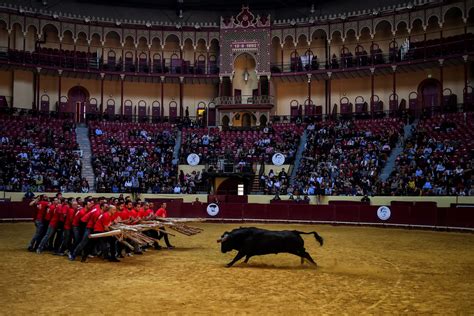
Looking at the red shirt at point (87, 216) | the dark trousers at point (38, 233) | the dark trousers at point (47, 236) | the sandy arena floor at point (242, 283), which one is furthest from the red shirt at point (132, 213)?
the dark trousers at point (38, 233)

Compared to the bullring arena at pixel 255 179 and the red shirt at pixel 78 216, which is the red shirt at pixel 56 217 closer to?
Answer: the bullring arena at pixel 255 179

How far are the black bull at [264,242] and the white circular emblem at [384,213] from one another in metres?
15.5

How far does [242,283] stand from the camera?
1161cm

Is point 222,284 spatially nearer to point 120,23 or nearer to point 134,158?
point 134,158

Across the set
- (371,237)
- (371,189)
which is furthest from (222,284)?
(371,189)

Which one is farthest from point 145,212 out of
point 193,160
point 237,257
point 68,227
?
point 193,160

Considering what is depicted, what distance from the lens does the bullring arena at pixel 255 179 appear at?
11.2m

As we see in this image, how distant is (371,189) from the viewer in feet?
106

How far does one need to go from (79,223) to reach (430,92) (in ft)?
123

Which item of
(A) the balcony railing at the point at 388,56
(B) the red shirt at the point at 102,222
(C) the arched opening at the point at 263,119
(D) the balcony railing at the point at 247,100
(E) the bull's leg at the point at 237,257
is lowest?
(E) the bull's leg at the point at 237,257

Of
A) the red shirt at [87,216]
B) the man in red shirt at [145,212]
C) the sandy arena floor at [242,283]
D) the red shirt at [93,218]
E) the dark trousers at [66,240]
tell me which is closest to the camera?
the sandy arena floor at [242,283]

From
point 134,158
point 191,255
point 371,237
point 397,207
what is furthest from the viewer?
point 134,158

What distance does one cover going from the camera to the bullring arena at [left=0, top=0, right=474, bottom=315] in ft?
36.7

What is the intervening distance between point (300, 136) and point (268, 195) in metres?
10.2
